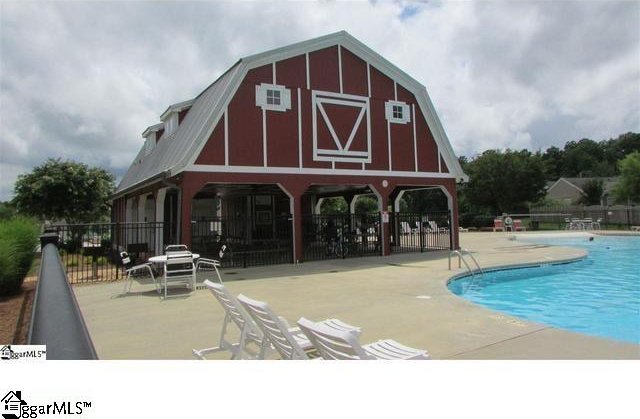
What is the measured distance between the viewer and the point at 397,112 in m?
17.8

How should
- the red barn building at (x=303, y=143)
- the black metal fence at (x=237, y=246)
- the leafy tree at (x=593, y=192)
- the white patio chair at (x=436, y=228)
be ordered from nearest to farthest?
the red barn building at (x=303, y=143) < the black metal fence at (x=237, y=246) < the white patio chair at (x=436, y=228) < the leafy tree at (x=593, y=192)

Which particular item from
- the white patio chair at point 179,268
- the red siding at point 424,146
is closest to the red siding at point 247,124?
the white patio chair at point 179,268

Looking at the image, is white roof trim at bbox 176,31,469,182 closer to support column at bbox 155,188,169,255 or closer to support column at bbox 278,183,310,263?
support column at bbox 155,188,169,255

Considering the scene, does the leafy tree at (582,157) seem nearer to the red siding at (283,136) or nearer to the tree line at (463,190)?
the tree line at (463,190)

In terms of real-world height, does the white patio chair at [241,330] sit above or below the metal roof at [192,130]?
below

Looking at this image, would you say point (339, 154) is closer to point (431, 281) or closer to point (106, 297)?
point (431, 281)

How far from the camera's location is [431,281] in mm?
10320

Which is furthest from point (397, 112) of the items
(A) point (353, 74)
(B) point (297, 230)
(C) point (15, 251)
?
(C) point (15, 251)

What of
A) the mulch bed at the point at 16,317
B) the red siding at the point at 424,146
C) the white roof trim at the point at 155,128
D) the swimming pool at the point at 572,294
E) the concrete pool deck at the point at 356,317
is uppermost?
the white roof trim at the point at 155,128

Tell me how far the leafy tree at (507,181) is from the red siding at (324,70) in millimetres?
32816

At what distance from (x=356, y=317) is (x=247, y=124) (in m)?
9.43

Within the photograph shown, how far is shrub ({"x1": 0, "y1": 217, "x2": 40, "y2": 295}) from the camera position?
955 cm

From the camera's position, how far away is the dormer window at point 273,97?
1492 centimetres

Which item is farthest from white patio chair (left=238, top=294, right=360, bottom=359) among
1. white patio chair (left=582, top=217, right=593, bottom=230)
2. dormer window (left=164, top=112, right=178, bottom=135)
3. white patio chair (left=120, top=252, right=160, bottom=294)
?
white patio chair (left=582, top=217, right=593, bottom=230)
